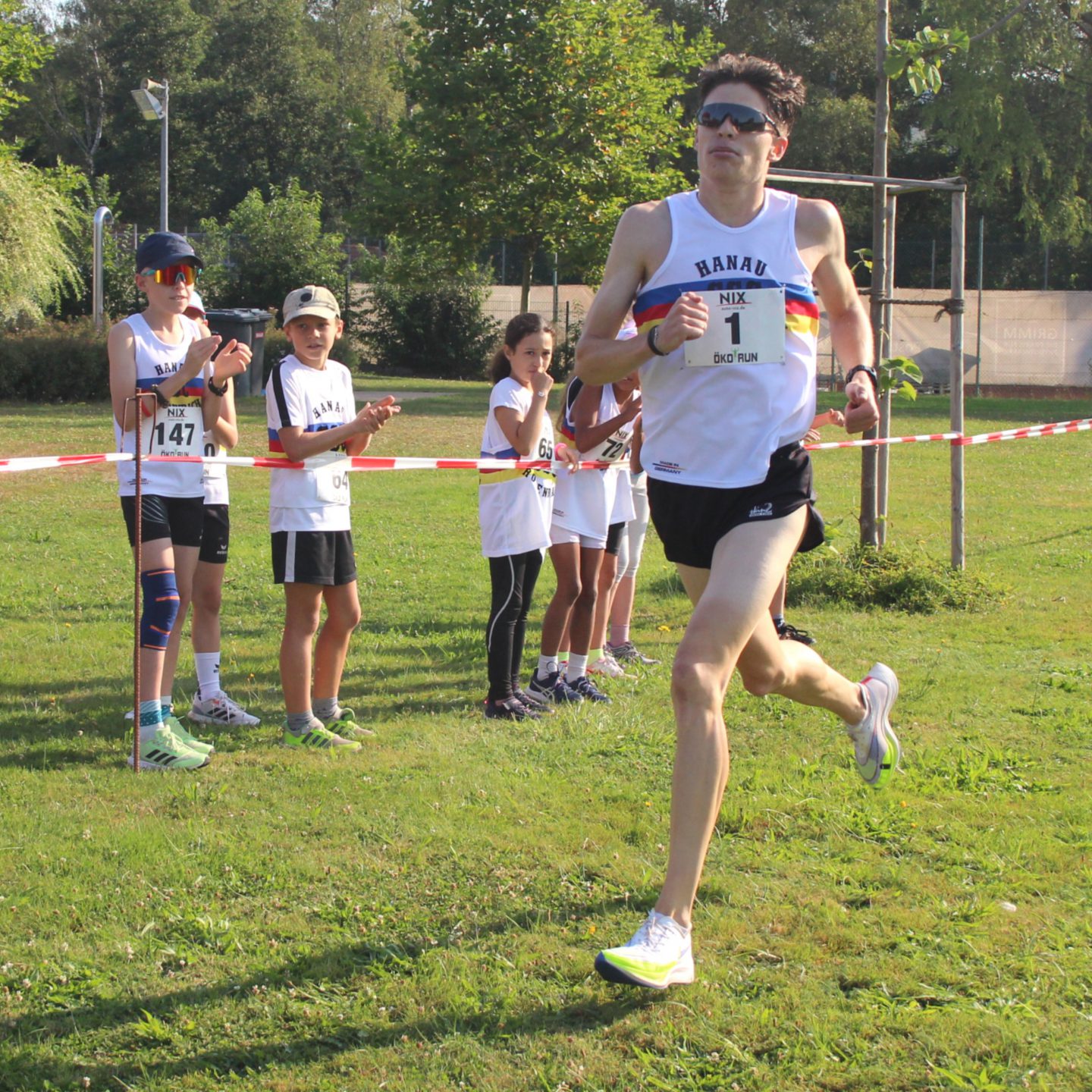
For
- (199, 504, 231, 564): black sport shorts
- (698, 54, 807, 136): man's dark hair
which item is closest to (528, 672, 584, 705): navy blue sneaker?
(199, 504, 231, 564): black sport shorts

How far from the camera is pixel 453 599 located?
352 inches

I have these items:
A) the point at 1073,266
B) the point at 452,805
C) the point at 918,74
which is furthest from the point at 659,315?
the point at 1073,266

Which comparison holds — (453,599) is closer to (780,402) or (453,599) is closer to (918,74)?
(918,74)

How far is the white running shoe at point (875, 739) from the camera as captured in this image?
437 centimetres

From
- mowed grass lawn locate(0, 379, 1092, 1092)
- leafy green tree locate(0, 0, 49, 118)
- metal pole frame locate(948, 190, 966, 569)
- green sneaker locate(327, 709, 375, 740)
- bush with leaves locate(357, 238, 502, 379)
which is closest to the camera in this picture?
mowed grass lawn locate(0, 379, 1092, 1092)

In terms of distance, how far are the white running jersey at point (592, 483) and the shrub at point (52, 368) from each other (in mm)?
21536

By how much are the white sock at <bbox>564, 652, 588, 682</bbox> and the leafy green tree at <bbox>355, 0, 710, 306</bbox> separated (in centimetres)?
2373

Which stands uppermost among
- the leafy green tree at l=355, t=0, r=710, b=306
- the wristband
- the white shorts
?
the leafy green tree at l=355, t=0, r=710, b=306

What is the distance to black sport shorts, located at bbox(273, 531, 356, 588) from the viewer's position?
543 centimetres

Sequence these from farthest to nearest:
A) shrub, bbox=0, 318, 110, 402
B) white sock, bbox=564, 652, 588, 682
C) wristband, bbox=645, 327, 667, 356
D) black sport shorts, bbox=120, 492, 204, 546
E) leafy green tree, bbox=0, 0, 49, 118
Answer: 1. leafy green tree, bbox=0, 0, 49, 118
2. shrub, bbox=0, 318, 110, 402
3. white sock, bbox=564, 652, 588, 682
4. black sport shorts, bbox=120, 492, 204, 546
5. wristband, bbox=645, 327, 667, 356

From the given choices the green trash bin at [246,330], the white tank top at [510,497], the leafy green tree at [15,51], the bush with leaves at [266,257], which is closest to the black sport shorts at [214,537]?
the white tank top at [510,497]

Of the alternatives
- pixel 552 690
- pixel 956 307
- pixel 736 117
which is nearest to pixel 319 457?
pixel 552 690

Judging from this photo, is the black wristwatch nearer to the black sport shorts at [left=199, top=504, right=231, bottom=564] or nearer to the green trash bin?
the black sport shorts at [left=199, top=504, right=231, bottom=564]

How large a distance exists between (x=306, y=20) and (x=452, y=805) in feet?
247
